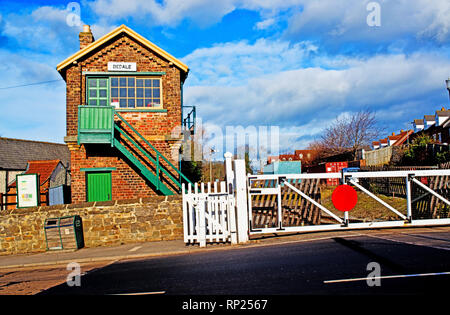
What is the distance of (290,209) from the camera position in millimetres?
10664

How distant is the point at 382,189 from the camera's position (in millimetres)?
21922

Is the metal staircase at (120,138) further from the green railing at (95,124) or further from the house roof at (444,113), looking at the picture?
the house roof at (444,113)

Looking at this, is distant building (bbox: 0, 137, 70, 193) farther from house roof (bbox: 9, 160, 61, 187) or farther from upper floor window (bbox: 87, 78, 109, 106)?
upper floor window (bbox: 87, 78, 109, 106)

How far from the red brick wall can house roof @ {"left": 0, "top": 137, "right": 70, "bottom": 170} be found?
2618cm

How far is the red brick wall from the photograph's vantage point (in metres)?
15.6

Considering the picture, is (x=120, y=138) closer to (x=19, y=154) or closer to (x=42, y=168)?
(x=42, y=168)

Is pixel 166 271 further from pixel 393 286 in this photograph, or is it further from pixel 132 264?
pixel 393 286

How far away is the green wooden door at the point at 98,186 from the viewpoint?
1565 centimetres

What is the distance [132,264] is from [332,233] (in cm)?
531

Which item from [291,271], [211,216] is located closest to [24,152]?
[211,216]

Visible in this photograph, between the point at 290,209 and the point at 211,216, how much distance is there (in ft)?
7.76
